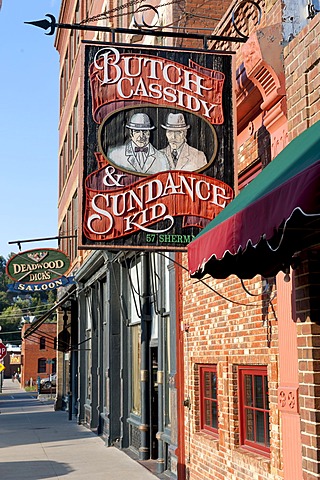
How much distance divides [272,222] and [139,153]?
3.65 m

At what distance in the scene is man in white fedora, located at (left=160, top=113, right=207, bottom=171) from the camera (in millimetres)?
7789

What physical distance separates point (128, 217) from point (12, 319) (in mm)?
111925

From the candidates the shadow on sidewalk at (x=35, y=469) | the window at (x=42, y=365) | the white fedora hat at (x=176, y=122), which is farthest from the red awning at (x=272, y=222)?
the window at (x=42, y=365)

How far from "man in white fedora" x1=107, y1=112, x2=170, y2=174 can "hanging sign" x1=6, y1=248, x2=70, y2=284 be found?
14.3 m

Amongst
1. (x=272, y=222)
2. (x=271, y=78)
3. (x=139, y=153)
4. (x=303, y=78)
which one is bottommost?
(x=272, y=222)

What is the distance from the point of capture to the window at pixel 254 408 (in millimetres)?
7453

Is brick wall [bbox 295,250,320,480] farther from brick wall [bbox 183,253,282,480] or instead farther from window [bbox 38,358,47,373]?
window [bbox 38,358,47,373]

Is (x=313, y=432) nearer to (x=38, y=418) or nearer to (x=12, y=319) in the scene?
(x=38, y=418)

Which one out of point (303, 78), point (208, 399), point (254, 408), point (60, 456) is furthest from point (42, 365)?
point (303, 78)

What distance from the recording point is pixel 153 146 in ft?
25.5

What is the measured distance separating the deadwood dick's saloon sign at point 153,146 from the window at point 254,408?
1.78 metres

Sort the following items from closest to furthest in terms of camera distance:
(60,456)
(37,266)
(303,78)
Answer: (303,78), (60,456), (37,266)

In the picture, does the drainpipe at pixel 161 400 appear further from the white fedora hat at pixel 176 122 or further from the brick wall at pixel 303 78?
the brick wall at pixel 303 78

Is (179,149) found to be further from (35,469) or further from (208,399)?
(35,469)
